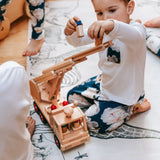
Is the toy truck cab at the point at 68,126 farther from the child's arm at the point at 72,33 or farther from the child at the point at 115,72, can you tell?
the child's arm at the point at 72,33

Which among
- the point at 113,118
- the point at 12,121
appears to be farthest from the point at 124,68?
the point at 12,121

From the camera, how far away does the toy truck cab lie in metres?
0.82

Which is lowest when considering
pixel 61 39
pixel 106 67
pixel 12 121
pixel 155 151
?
pixel 155 151

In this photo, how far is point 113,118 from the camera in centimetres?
92

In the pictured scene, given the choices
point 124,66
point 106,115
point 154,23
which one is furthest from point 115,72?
point 154,23

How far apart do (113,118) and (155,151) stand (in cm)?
20

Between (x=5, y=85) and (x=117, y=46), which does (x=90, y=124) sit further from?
(x=5, y=85)

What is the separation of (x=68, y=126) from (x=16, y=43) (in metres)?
0.89

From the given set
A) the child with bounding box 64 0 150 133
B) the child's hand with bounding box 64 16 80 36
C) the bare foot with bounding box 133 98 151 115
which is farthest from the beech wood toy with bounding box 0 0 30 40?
the bare foot with bounding box 133 98 151 115

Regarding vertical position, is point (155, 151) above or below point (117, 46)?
below

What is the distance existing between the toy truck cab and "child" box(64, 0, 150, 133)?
0.26ft

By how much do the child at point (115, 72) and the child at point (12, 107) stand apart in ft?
0.83

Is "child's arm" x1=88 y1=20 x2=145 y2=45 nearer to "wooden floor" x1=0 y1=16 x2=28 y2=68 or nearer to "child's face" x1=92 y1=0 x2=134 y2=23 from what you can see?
"child's face" x1=92 y1=0 x2=134 y2=23

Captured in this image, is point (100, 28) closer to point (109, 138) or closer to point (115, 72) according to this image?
point (115, 72)
